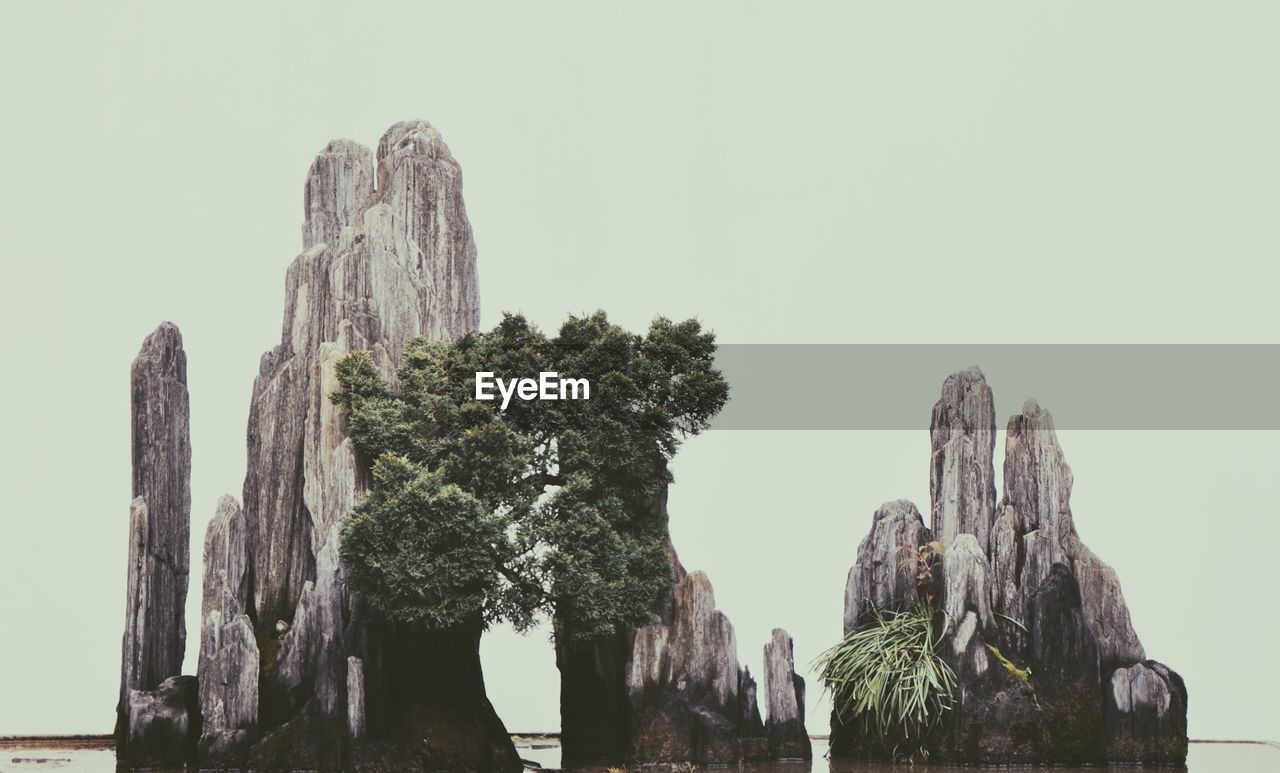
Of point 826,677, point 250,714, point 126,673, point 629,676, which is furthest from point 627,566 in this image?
point 126,673

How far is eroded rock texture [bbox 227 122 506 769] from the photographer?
32.1 m

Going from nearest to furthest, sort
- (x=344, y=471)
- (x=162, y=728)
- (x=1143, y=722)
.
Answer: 1. (x=162, y=728)
2. (x=1143, y=722)
3. (x=344, y=471)

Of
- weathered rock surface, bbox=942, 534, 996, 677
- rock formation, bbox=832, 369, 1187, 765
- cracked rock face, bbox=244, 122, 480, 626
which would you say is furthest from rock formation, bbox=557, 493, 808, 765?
cracked rock face, bbox=244, 122, 480, 626

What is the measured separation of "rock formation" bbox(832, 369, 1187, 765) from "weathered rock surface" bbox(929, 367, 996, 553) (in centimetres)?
2

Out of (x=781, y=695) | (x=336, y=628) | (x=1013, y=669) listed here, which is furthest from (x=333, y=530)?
(x=1013, y=669)

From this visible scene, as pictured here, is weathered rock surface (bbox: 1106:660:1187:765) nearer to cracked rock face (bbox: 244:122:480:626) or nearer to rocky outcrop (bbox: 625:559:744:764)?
rocky outcrop (bbox: 625:559:744:764)

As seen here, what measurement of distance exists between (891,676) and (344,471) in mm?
9238

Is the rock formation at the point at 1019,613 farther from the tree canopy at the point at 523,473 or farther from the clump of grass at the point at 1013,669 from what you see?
the tree canopy at the point at 523,473

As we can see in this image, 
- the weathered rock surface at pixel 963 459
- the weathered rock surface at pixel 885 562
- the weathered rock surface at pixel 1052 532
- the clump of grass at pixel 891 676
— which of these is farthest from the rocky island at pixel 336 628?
the weathered rock surface at pixel 1052 532

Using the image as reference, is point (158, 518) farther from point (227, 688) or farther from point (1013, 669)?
point (1013, 669)

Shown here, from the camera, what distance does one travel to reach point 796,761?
108 ft

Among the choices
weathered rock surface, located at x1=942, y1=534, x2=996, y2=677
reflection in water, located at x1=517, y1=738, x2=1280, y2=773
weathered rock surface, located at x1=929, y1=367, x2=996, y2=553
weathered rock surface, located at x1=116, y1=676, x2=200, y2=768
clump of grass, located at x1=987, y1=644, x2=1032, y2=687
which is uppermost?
weathered rock surface, located at x1=929, y1=367, x2=996, y2=553

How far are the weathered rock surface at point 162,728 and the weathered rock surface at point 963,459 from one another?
12.4m

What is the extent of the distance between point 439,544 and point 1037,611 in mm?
9545
